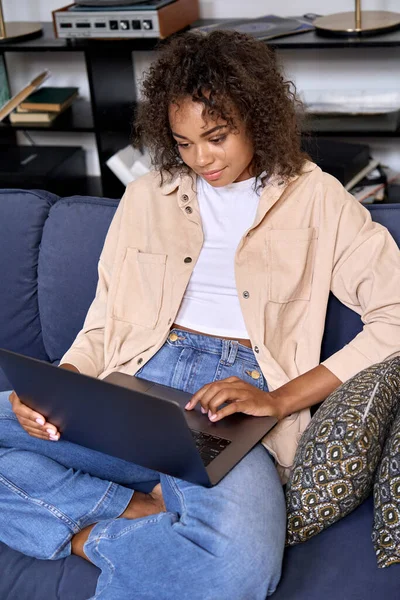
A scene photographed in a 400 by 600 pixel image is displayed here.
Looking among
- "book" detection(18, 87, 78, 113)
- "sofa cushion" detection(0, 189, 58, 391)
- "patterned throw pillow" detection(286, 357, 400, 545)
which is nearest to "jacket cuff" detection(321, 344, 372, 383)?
"patterned throw pillow" detection(286, 357, 400, 545)

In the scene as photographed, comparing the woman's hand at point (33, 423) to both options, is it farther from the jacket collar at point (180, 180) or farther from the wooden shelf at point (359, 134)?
the wooden shelf at point (359, 134)

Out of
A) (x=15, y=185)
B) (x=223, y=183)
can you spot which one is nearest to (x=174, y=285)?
(x=223, y=183)

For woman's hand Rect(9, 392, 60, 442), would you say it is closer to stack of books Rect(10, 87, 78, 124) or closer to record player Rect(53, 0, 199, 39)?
record player Rect(53, 0, 199, 39)

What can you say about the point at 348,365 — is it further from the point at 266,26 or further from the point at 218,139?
the point at 266,26

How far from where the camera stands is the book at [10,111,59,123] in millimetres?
3033

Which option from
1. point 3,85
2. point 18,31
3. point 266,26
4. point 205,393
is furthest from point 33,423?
point 3,85

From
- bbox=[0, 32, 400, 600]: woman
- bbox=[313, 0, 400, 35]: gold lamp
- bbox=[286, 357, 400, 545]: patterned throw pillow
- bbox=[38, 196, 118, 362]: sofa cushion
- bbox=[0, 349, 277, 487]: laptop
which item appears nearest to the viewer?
bbox=[0, 349, 277, 487]: laptop

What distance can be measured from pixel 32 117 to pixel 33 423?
5.88ft

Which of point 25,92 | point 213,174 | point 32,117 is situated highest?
point 213,174

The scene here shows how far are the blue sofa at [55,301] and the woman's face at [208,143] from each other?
0.32 meters

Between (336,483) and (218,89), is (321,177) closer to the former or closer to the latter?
(218,89)

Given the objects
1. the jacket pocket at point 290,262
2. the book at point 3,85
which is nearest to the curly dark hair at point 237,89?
the jacket pocket at point 290,262

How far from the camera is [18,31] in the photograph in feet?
9.69

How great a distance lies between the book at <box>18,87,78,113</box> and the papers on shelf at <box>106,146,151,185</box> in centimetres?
31
